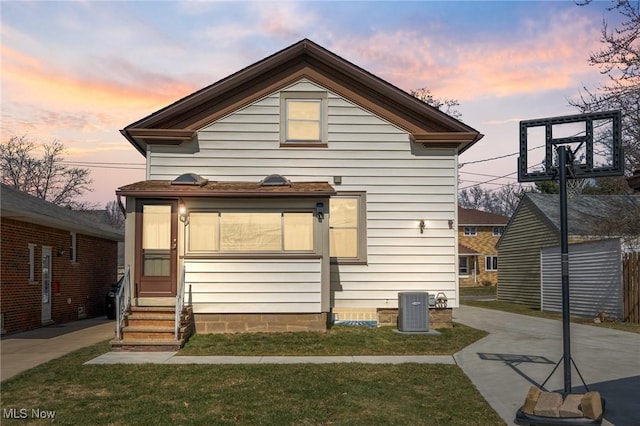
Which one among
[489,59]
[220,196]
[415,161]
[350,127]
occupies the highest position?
[489,59]

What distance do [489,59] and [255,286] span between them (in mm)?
9778

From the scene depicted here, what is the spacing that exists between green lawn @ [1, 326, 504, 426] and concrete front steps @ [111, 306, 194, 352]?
4.39 ft

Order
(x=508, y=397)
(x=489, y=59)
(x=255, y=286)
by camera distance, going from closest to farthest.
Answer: (x=508, y=397), (x=255, y=286), (x=489, y=59)

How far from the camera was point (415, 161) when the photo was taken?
14109mm

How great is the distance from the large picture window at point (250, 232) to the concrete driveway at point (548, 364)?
4254 mm

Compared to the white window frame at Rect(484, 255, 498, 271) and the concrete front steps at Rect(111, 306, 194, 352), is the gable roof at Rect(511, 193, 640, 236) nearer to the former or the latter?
the concrete front steps at Rect(111, 306, 194, 352)

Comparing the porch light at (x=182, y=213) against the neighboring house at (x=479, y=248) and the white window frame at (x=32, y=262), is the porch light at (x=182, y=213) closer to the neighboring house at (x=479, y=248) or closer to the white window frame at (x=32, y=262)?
the white window frame at (x=32, y=262)

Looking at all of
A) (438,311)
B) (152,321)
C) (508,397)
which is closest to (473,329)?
(438,311)

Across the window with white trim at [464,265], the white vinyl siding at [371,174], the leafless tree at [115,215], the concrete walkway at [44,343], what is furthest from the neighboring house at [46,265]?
the leafless tree at [115,215]

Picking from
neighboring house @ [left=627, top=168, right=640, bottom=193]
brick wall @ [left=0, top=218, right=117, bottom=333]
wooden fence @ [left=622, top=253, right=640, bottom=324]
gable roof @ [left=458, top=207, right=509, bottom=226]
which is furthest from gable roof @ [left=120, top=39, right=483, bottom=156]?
gable roof @ [left=458, top=207, right=509, bottom=226]

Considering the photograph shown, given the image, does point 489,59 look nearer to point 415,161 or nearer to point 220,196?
point 415,161

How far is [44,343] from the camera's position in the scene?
12609mm

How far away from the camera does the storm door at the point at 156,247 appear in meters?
12.4

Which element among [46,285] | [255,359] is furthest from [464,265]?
[255,359]
